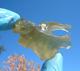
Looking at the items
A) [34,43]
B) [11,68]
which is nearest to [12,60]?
[11,68]

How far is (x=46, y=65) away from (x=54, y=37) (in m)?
0.33

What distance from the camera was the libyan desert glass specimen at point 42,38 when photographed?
11.2ft

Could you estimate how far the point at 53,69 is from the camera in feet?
11.3

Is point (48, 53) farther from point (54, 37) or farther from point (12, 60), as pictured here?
point (12, 60)

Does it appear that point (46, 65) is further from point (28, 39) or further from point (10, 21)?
point (10, 21)

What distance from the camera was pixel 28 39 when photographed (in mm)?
3504

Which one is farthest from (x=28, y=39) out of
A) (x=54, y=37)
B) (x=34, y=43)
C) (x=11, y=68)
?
(x=11, y=68)

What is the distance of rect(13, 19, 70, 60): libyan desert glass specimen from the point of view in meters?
3.42

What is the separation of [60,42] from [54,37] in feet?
0.28

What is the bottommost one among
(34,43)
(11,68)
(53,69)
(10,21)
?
(11,68)

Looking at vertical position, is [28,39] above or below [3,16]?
below

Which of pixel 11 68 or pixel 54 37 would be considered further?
pixel 11 68

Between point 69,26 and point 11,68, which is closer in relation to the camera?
point 69,26

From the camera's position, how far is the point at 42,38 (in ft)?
11.3
